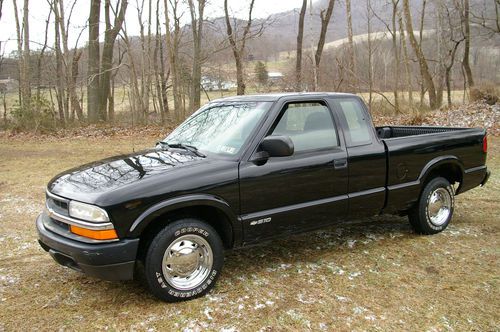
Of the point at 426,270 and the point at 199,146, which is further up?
the point at 199,146

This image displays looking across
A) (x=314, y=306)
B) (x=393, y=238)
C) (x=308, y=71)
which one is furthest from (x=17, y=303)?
(x=308, y=71)

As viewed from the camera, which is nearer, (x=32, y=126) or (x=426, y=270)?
(x=426, y=270)

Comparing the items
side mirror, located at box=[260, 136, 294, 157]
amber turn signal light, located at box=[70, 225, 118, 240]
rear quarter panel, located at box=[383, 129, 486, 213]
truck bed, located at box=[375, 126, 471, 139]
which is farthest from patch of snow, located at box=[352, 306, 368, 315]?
truck bed, located at box=[375, 126, 471, 139]

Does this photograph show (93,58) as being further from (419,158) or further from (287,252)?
(419,158)

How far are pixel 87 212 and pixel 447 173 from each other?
4.61 meters

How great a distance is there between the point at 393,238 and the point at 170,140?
116 inches

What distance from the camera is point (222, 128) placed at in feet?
14.6

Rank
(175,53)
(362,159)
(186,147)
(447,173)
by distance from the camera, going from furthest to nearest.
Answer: (175,53) < (447,173) < (362,159) < (186,147)

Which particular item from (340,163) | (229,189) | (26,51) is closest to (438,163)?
(340,163)

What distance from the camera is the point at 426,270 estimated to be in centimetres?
444

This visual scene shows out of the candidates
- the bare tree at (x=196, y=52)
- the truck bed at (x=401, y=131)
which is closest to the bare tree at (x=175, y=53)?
the bare tree at (x=196, y=52)

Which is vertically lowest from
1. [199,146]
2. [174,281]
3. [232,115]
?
[174,281]

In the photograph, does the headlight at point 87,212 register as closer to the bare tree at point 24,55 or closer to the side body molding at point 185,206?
the side body molding at point 185,206

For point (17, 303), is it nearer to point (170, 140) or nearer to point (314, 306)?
point (170, 140)
